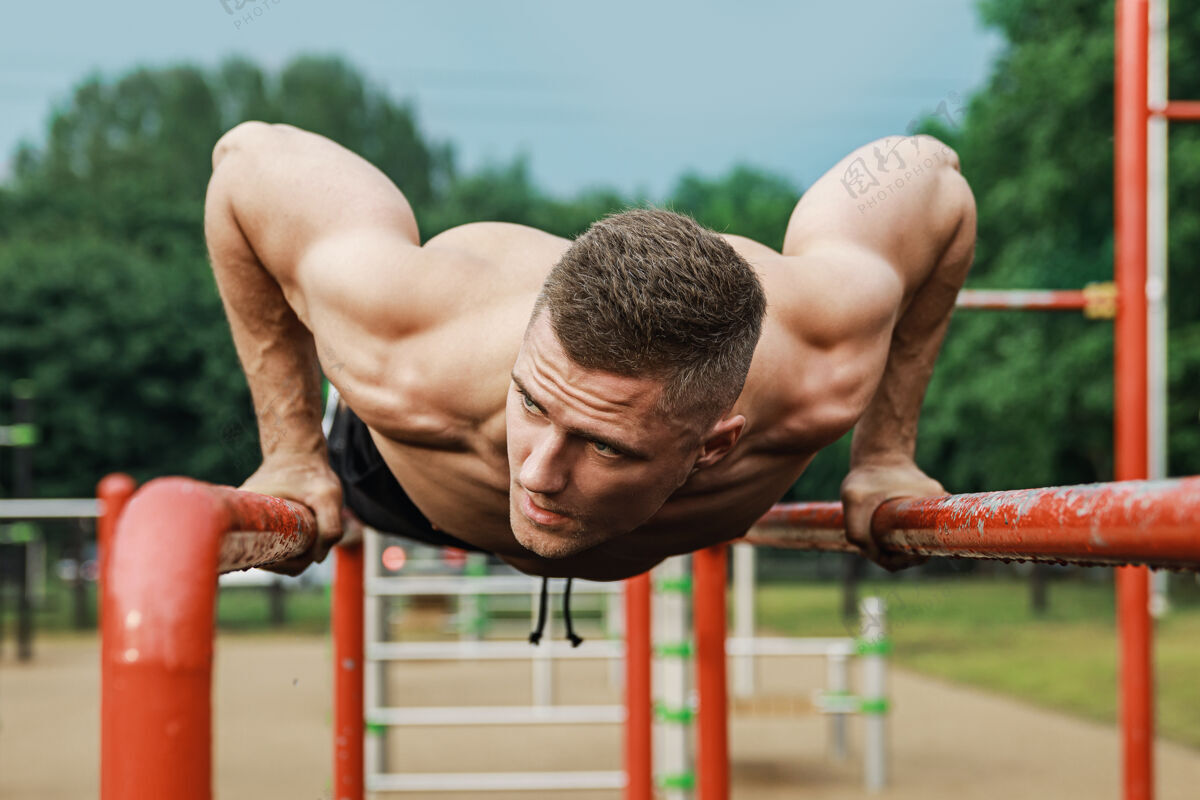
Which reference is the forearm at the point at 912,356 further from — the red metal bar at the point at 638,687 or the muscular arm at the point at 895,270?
the red metal bar at the point at 638,687

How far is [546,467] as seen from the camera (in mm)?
1085

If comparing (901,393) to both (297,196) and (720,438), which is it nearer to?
(720,438)

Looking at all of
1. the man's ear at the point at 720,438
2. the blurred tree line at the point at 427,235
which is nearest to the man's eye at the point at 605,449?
the man's ear at the point at 720,438

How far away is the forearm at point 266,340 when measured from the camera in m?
1.55

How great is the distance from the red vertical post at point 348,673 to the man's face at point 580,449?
1.28m

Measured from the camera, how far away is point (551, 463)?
1.09 metres

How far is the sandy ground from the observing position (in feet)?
19.2

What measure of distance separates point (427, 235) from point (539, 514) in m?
20.9

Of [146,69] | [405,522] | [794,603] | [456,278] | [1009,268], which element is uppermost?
[146,69]

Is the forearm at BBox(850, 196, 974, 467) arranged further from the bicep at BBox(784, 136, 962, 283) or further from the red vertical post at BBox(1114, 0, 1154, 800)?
the red vertical post at BBox(1114, 0, 1154, 800)

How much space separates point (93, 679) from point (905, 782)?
19.7ft

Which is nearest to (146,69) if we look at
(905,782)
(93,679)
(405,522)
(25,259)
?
(25,259)

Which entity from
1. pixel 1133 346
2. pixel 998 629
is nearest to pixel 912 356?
pixel 1133 346

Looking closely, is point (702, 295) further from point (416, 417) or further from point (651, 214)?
point (416, 417)
